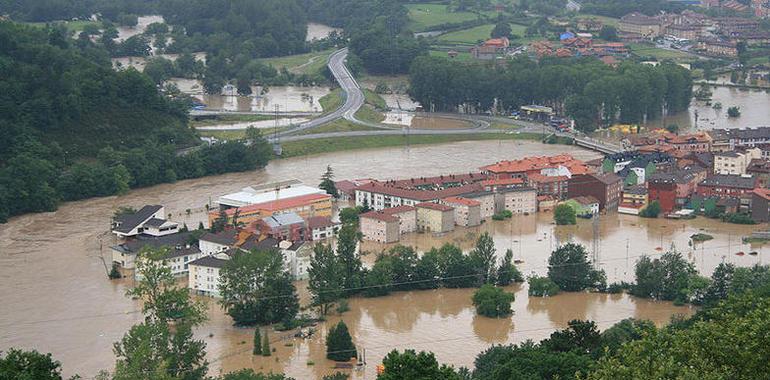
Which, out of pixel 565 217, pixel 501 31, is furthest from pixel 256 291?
pixel 501 31

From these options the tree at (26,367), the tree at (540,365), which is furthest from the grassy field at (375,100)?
the tree at (26,367)

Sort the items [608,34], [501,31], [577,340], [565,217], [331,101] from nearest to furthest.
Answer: [577,340]
[565,217]
[331,101]
[608,34]
[501,31]

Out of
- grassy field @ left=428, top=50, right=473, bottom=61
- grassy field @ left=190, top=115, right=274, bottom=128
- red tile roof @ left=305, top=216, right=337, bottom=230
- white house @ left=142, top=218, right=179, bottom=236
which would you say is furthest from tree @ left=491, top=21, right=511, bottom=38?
white house @ left=142, top=218, right=179, bottom=236

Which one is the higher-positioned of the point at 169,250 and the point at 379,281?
the point at 169,250

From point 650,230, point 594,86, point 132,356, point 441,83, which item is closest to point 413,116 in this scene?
point 441,83

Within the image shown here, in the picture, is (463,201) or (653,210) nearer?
(463,201)

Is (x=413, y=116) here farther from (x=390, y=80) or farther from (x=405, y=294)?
(x=405, y=294)

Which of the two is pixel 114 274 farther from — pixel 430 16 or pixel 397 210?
pixel 430 16
